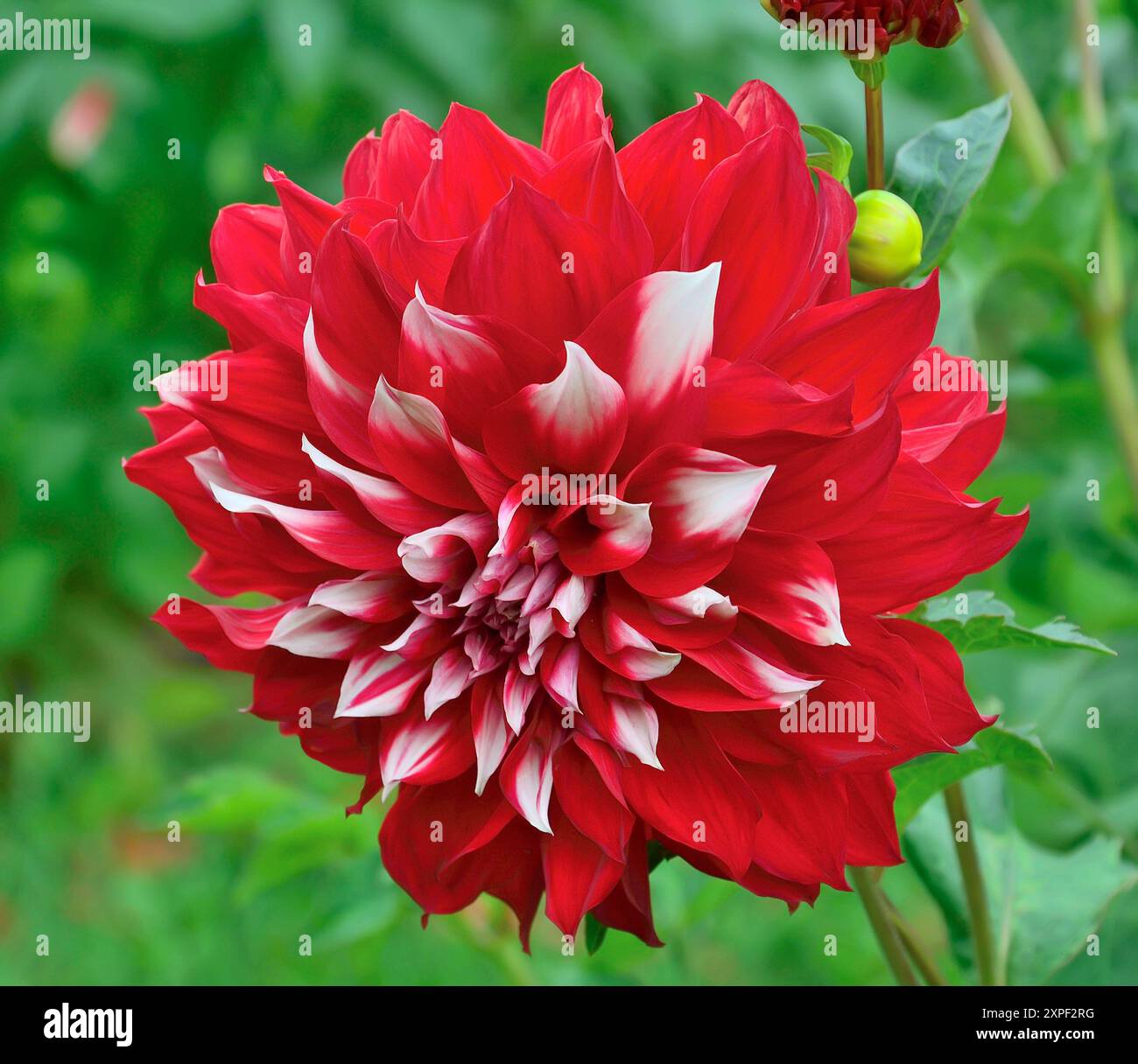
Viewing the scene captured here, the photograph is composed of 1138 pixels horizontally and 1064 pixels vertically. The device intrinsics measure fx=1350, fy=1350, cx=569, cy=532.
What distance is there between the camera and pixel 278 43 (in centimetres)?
165

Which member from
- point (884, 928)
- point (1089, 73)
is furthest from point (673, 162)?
point (1089, 73)

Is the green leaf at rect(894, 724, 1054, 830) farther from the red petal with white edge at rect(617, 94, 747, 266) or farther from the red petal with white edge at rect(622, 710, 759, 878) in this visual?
the red petal with white edge at rect(617, 94, 747, 266)

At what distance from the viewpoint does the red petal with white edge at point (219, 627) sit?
576 mm

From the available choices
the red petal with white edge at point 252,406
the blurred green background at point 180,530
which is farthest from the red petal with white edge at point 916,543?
the blurred green background at point 180,530

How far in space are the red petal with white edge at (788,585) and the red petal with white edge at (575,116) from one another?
181mm

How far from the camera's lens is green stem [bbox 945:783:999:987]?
2.12ft

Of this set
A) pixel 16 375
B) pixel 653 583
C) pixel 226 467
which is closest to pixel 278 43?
pixel 16 375

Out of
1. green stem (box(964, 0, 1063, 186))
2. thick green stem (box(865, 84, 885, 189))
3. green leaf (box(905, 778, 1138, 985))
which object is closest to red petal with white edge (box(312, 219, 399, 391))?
thick green stem (box(865, 84, 885, 189))

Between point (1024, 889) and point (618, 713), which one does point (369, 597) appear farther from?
point (1024, 889)

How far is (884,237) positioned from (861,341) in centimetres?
7

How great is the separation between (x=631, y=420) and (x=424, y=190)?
12 centimetres

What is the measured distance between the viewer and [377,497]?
54 cm

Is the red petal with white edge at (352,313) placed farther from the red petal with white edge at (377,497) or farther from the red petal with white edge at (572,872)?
the red petal with white edge at (572,872)

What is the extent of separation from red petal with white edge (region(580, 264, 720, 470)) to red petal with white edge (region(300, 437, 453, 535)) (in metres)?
0.09
